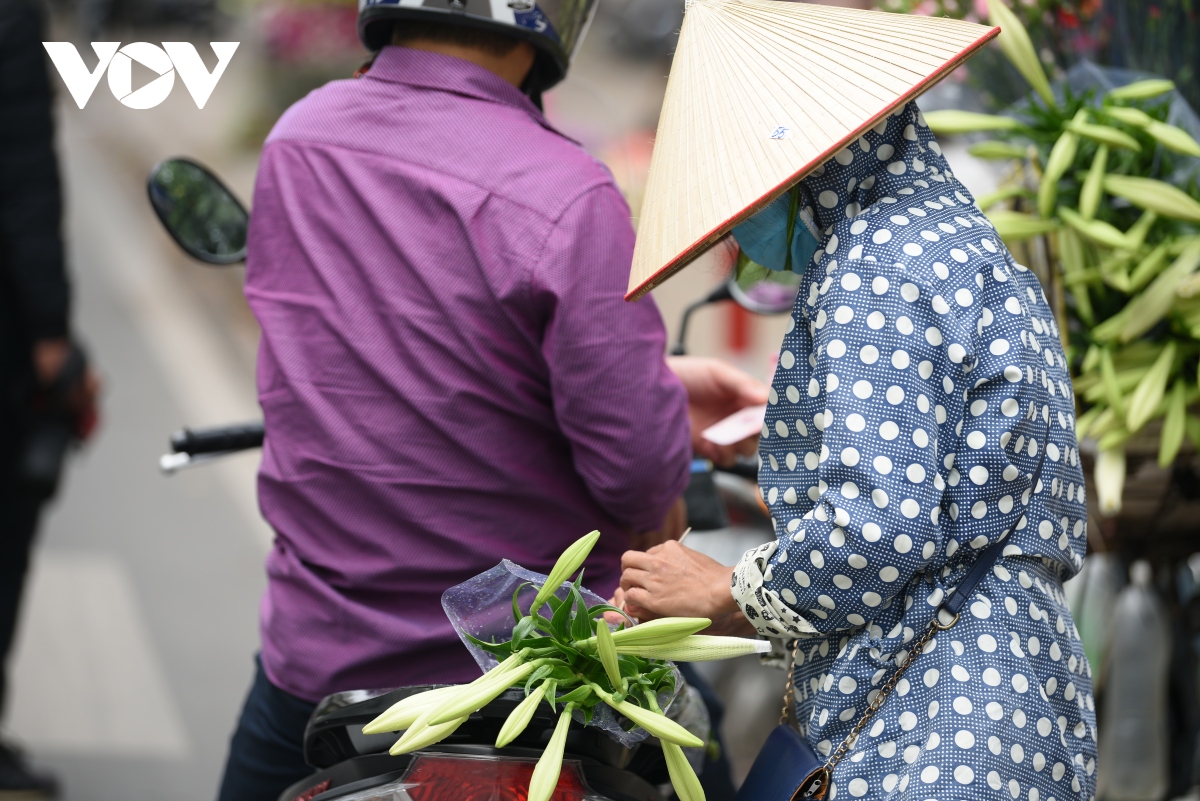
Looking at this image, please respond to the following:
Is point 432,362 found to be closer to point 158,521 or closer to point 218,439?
point 218,439

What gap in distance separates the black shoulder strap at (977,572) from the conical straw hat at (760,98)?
42 centimetres

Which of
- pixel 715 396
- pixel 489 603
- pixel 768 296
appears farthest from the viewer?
pixel 768 296

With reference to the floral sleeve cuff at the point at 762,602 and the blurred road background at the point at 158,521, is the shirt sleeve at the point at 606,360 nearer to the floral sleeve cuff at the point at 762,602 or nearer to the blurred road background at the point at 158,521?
the blurred road background at the point at 158,521

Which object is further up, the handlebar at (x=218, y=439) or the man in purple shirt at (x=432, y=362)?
the man in purple shirt at (x=432, y=362)

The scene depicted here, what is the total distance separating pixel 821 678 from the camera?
1.53m

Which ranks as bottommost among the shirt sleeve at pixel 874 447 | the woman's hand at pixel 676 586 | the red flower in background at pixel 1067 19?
the woman's hand at pixel 676 586

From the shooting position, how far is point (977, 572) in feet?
4.68

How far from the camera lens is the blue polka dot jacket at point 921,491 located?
1.34 metres

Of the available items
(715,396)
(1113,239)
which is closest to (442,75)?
(715,396)

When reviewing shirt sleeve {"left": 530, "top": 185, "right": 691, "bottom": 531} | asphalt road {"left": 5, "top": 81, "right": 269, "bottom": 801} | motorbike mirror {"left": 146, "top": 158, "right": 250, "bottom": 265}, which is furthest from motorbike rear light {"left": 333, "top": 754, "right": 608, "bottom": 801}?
asphalt road {"left": 5, "top": 81, "right": 269, "bottom": 801}

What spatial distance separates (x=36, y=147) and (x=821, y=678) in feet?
8.73

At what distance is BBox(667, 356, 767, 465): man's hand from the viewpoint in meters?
2.20

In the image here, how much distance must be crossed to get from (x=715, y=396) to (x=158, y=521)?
3.96 m

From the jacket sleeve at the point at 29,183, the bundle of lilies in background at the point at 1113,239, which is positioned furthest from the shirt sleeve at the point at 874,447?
the jacket sleeve at the point at 29,183
